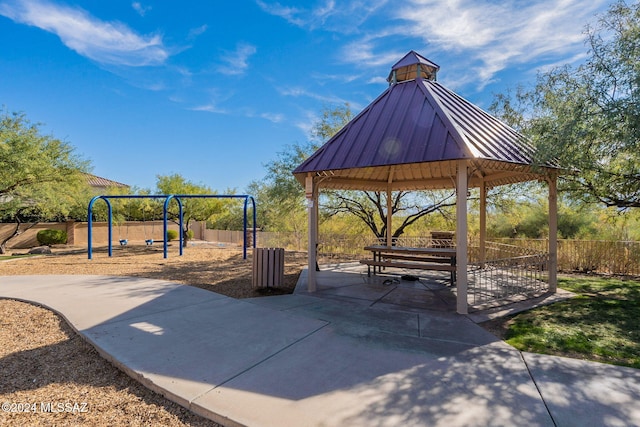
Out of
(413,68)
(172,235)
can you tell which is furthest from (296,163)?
(172,235)

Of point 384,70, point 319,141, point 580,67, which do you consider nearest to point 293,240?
point 319,141

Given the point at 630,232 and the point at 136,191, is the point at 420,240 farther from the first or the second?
the point at 136,191

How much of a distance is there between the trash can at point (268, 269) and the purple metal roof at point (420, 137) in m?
2.28

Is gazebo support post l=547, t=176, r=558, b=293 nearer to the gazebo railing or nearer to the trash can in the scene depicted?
the gazebo railing

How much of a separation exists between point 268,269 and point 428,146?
187 inches

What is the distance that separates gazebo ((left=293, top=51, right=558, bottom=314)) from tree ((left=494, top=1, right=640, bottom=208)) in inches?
26.9

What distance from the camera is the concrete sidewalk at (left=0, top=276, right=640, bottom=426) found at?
3.05 meters

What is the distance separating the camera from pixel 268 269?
8070 mm

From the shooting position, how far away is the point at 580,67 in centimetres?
702

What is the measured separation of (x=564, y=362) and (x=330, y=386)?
10.4ft

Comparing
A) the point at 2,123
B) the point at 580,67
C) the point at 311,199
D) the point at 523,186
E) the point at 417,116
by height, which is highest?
the point at 2,123

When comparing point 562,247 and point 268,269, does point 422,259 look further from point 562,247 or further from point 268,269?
point 562,247

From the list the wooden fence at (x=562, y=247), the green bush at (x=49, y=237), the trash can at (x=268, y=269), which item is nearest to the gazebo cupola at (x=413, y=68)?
the wooden fence at (x=562, y=247)

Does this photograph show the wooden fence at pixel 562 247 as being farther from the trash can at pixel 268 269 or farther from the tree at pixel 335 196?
the trash can at pixel 268 269
